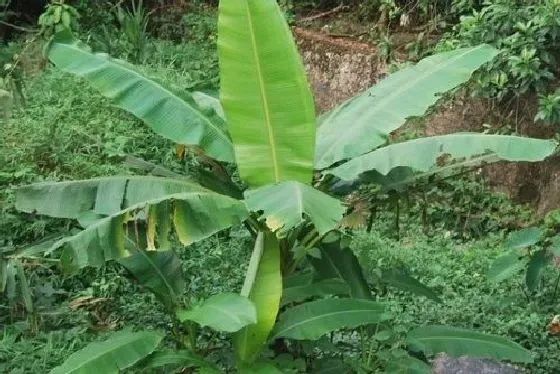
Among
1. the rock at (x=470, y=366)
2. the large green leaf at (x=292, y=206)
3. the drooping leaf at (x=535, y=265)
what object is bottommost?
the rock at (x=470, y=366)

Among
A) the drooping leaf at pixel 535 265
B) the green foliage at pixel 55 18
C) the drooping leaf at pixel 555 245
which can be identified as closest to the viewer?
Result: the drooping leaf at pixel 555 245

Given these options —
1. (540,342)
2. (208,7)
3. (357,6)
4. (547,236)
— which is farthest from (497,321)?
(208,7)

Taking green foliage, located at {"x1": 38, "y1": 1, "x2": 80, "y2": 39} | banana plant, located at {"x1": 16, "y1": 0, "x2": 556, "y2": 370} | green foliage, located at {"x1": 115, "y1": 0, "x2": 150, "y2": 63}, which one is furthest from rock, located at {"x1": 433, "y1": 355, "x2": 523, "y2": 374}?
green foliage, located at {"x1": 115, "y1": 0, "x2": 150, "y2": 63}

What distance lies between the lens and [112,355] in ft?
10.0

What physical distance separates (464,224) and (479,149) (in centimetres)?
353

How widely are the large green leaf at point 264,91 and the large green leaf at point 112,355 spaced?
0.84m

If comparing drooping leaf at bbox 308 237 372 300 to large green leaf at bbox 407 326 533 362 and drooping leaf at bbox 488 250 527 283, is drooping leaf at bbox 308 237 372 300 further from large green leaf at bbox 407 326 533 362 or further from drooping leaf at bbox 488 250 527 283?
Answer: drooping leaf at bbox 488 250 527 283

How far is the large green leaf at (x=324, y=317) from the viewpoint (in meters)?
3.22

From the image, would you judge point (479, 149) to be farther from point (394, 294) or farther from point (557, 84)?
point (557, 84)

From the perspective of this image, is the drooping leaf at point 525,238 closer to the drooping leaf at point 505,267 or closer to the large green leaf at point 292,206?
the drooping leaf at point 505,267

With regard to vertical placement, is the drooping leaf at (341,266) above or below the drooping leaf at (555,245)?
above

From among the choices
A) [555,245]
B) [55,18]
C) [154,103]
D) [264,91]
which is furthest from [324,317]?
[55,18]

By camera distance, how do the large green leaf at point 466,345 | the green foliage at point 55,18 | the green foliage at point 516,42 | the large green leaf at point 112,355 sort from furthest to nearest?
the green foliage at point 55,18 < the green foliage at point 516,42 < the large green leaf at point 466,345 < the large green leaf at point 112,355

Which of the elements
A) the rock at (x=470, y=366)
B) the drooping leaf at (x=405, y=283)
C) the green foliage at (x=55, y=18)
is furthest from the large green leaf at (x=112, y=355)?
the green foliage at (x=55, y=18)
